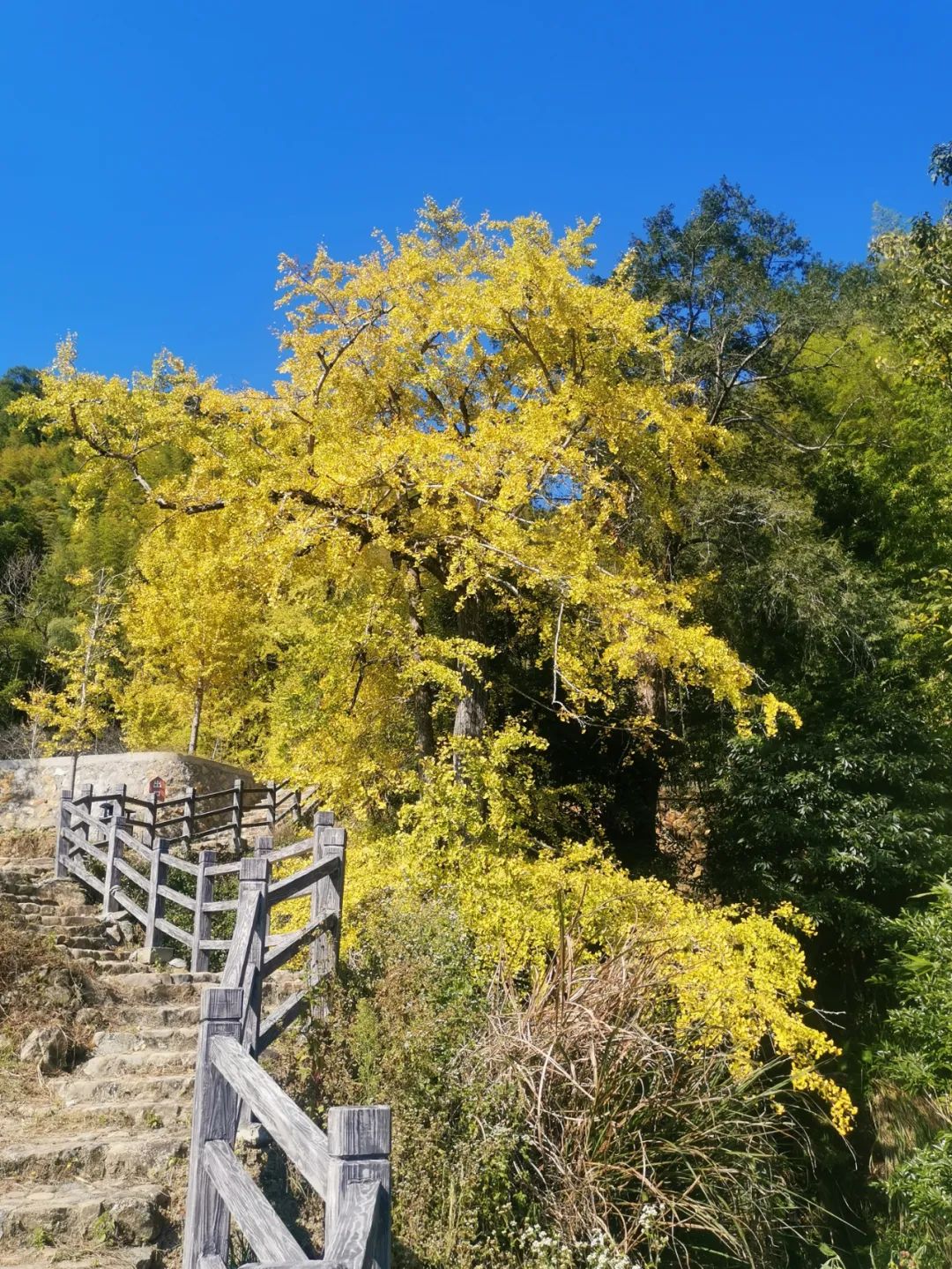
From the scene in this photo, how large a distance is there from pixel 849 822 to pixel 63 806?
9735 millimetres

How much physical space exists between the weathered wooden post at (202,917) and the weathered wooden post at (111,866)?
188 cm

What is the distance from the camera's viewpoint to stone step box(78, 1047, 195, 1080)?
6562mm

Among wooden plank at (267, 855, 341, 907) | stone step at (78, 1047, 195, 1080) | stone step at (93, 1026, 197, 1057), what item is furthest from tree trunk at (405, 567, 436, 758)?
stone step at (78, 1047, 195, 1080)

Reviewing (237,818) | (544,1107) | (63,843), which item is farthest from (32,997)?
(237,818)

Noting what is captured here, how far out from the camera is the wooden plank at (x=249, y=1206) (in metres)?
2.56

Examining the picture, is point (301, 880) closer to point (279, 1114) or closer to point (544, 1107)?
point (544, 1107)

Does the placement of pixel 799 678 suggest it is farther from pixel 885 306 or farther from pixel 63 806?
pixel 63 806

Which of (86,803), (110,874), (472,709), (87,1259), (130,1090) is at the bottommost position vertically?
(87,1259)

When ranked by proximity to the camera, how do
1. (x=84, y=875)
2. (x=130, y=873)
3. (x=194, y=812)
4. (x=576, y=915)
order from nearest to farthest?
1. (x=576, y=915)
2. (x=130, y=873)
3. (x=84, y=875)
4. (x=194, y=812)

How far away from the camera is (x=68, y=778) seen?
15.4 m

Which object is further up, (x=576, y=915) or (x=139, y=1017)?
(x=576, y=915)

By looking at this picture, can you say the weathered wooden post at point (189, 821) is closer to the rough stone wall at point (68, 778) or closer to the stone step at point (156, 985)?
the rough stone wall at point (68, 778)

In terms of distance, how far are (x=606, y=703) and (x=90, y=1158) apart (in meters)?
5.85

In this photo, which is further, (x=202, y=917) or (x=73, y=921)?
(x=73, y=921)
